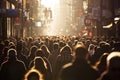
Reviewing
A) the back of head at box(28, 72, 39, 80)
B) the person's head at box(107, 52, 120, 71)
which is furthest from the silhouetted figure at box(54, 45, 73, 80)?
the person's head at box(107, 52, 120, 71)

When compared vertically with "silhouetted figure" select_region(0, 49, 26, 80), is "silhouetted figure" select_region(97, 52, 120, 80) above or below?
above

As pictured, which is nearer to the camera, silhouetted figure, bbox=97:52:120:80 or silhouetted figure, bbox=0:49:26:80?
silhouetted figure, bbox=97:52:120:80

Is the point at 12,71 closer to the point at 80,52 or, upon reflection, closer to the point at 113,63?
the point at 80,52

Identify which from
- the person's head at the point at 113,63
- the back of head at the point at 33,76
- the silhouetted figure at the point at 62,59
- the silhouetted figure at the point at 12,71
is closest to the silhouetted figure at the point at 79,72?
the back of head at the point at 33,76

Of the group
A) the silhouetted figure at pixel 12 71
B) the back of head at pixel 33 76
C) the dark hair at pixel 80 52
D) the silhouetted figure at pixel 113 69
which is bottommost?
the silhouetted figure at pixel 12 71

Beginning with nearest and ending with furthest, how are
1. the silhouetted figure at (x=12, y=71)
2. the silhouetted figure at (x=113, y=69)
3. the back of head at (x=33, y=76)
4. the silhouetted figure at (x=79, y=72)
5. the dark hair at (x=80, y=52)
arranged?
1. the silhouetted figure at (x=113, y=69)
2. the back of head at (x=33, y=76)
3. the silhouetted figure at (x=79, y=72)
4. the dark hair at (x=80, y=52)
5. the silhouetted figure at (x=12, y=71)

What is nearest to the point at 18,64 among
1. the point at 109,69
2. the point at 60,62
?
the point at 60,62

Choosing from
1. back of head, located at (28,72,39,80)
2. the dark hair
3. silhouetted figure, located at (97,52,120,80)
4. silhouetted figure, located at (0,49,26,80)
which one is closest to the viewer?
silhouetted figure, located at (97,52,120,80)

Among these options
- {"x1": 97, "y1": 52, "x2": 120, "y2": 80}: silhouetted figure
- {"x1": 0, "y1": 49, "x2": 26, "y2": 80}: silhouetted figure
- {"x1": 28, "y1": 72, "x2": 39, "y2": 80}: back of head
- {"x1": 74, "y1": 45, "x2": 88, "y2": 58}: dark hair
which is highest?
{"x1": 74, "y1": 45, "x2": 88, "y2": 58}: dark hair

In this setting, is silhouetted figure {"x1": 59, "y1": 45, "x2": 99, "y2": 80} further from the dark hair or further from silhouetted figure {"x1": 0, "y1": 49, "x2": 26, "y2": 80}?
silhouetted figure {"x1": 0, "y1": 49, "x2": 26, "y2": 80}

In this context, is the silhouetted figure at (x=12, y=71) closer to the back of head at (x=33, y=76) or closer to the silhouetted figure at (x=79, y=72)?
the silhouetted figure at (x=79, y=72)

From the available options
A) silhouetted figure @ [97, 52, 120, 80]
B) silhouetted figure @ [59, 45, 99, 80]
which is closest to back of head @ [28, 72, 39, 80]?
silhouetted figure @ [59, 45, 99, 80]

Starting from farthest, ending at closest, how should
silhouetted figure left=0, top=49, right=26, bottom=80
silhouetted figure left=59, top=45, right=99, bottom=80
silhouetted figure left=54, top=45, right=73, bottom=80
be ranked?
1. silhouetted figure left=54, top=45, right=73, bottom=80
2. silhouetted figure left=0, top=49, right=26, bottom=80
3. silhouetted figure left=59, top=45, right=99, bottom=80

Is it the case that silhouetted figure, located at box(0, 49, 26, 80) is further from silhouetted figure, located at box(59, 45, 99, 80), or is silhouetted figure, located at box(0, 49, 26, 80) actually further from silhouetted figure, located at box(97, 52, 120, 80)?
silhouetted figure, located at box(97, 52, 120, 80)
